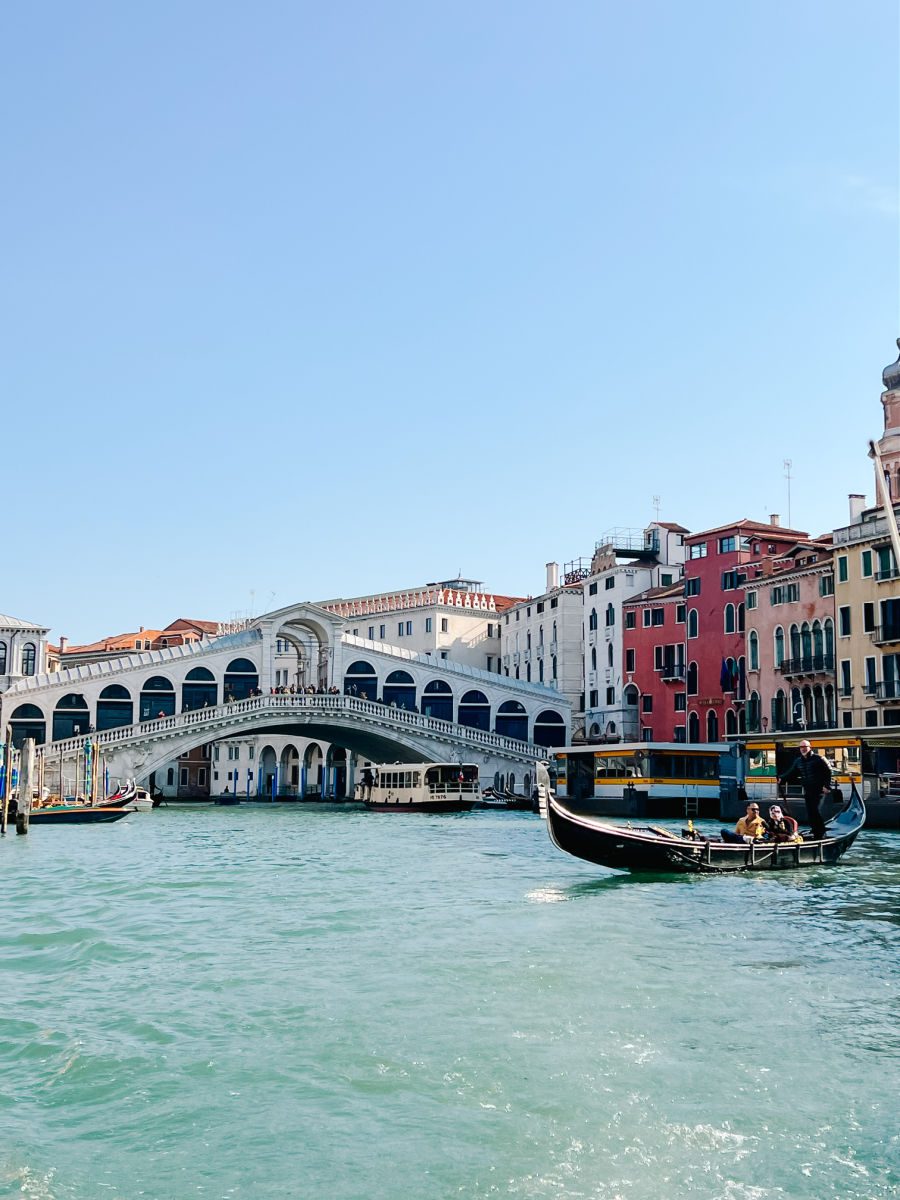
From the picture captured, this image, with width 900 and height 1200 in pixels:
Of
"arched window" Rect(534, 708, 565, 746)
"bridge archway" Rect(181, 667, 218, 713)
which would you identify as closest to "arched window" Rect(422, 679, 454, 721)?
"arched window" Rect(534, 708, 565, 746)

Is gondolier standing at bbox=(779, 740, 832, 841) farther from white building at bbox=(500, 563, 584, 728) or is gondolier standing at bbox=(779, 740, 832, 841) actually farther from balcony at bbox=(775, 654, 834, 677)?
white building at bbox=(500, 563, 584, 728)

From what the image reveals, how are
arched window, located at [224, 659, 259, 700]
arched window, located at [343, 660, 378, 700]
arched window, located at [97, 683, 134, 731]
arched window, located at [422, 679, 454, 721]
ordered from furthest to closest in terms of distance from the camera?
arched window, located at [422, 679, 454, 721], arched window, located at [343, 660, 378, 700], arched window, located at [224, 659, 259, 700], arched window, located at [97, 683, 134, 731]

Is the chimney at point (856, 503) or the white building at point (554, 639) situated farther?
the white building at point (554, 639)

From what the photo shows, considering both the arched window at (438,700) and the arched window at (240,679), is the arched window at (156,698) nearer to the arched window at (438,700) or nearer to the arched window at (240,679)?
the arched window at (240,679)

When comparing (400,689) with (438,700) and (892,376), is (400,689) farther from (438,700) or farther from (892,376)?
(892,376)

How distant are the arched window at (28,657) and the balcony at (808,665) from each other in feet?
84.9

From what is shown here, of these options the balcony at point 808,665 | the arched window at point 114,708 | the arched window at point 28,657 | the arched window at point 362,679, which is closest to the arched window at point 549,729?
the arched window at point 362,679

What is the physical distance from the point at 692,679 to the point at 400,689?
10.6 meters

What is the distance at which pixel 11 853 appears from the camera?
1886 cm

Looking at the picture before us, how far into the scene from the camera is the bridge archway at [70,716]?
123ft

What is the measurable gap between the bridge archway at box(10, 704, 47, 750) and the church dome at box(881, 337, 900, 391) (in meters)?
25.1

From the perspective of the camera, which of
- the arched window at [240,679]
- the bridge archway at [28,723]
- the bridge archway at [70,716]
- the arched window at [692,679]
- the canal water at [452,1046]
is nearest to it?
the canal water at [452,1046]

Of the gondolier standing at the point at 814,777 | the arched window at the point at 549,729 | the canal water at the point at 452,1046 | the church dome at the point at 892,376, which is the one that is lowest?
the canal water at the point at 452,1046

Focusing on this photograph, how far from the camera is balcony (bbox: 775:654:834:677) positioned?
29406 mm
